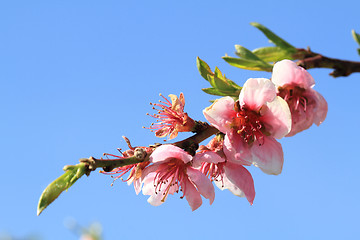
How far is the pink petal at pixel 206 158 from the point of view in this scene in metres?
1.72

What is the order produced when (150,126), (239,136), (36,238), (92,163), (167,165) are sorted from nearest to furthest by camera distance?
(92,163) < (239,136) < (167,165) < (150,126) < (36,238)

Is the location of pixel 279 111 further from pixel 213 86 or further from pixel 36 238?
pixel 36 238

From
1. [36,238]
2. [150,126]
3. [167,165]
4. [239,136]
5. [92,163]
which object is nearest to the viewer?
[92,163]

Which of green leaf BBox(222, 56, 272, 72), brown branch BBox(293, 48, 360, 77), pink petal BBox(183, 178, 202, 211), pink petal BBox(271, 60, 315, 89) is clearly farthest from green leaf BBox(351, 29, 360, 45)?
pink petal BBox(183, 178, 202, 211)

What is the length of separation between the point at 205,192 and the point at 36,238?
4.07m

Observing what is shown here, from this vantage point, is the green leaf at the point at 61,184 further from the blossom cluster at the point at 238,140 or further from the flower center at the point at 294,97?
the flower center at the point at 294,97

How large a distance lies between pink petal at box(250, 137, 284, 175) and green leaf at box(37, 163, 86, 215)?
2.22ft

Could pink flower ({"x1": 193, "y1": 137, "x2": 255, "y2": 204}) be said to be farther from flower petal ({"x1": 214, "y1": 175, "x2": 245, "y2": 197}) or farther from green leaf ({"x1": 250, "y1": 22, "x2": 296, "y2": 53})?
green leaf ({"x1": 250, "y1": 22, "x2": 296, "y2": 53})

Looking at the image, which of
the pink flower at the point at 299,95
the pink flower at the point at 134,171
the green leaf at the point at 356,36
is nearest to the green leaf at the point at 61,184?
the pink flower at the point at 134,171

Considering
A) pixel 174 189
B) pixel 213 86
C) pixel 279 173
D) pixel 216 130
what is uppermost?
pixel 213 86

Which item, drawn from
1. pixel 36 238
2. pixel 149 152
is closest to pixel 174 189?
pixel 149 152

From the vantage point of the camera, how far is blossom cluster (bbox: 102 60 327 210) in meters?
1.61

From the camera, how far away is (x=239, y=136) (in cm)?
174

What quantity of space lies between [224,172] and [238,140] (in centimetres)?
25
